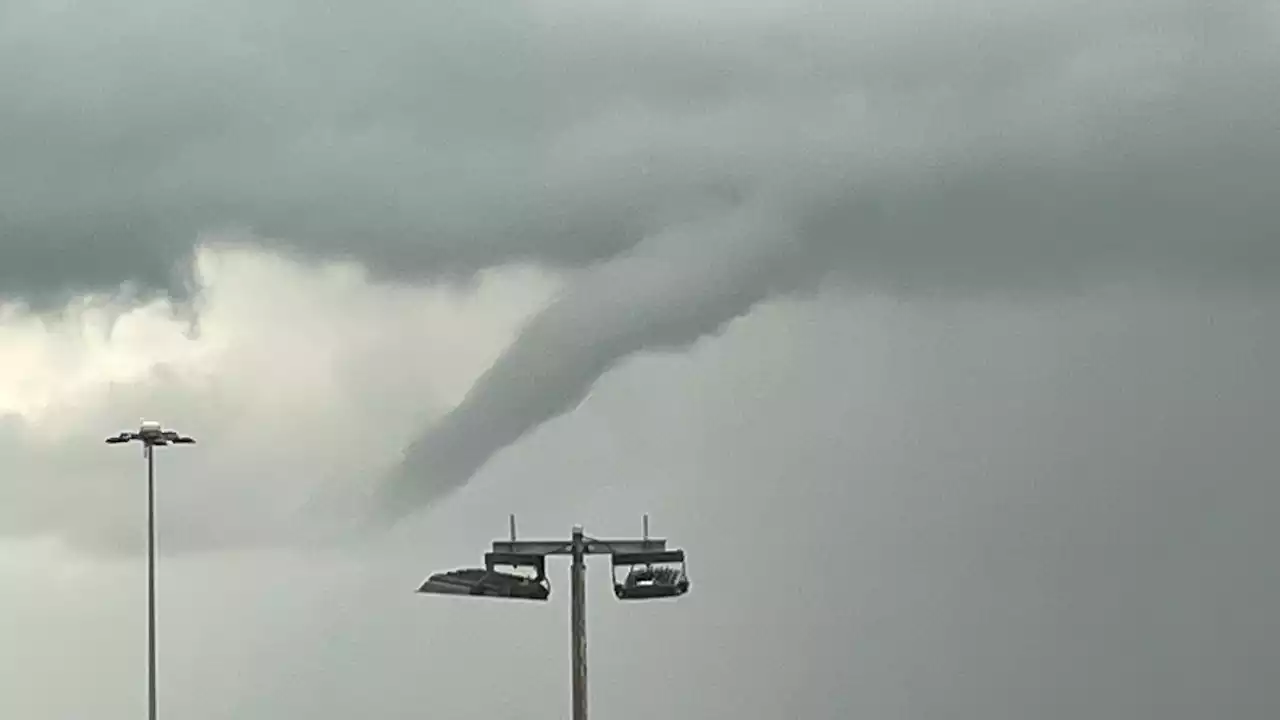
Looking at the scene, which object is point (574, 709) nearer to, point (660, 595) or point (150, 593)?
point (660, 595)

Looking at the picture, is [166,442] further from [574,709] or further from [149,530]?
[574,709]

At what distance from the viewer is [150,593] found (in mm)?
57438

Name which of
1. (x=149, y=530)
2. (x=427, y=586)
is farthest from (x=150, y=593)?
(x=427, y=586)

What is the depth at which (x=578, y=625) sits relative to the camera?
36406 mm

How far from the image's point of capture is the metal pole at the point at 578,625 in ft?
119

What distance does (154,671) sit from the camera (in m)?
57.3

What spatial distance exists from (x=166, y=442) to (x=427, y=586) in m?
22.8

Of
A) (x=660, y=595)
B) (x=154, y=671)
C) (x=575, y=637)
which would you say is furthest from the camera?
(x=154, y=671)

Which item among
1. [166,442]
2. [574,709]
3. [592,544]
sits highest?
[166,442]

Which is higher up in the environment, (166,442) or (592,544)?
(166,442)

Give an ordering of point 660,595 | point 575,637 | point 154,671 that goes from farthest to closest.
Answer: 1. point 154,671
2. point 660,595
3. point 575,637

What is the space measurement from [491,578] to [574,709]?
2516 millimetres

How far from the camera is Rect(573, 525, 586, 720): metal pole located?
119 feet

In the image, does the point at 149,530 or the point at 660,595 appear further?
the point at 149,530
